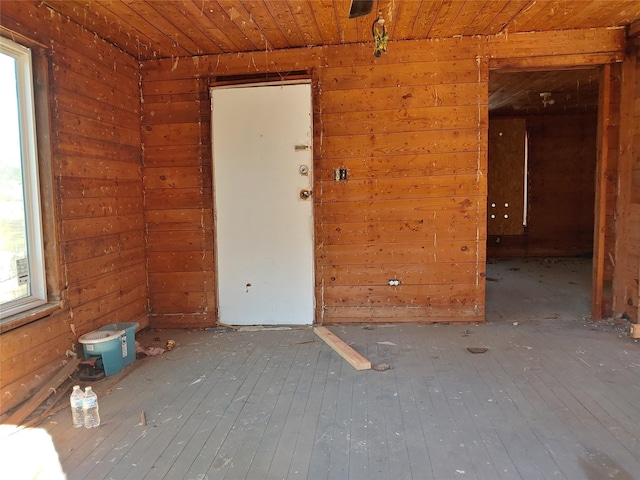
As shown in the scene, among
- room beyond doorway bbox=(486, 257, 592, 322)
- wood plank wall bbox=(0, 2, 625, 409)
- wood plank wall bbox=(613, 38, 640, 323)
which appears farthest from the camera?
room beyond doorway bbox=(486, 257, 592, 322)

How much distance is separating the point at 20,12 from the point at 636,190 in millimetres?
4490

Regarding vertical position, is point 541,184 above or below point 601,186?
above

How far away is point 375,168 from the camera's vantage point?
3.81m

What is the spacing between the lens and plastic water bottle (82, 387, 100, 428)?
2264 millimetres

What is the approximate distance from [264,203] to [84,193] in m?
1.42

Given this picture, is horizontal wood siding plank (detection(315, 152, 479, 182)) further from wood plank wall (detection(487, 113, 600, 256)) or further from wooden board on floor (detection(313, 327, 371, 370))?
wood plank wall (detection(487, 113, 600, 256))

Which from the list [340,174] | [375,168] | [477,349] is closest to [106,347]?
[340,174]

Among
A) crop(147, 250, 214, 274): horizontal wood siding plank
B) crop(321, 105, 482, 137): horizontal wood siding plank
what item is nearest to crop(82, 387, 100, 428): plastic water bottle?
crop(147, 250, 214, 274): horizontal wood siding plank

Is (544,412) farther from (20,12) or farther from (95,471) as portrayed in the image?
(20,12)

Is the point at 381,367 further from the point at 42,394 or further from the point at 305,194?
the point at 42,394

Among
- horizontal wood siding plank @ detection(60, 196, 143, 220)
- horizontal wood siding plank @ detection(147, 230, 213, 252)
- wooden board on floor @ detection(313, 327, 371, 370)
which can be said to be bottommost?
wooden board on floor @ detection(313, 327, 371, 370)

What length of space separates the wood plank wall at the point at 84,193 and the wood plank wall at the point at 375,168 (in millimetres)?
265

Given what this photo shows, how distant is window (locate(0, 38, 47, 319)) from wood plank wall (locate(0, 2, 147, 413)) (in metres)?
0.10

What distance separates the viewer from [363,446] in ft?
6.69
